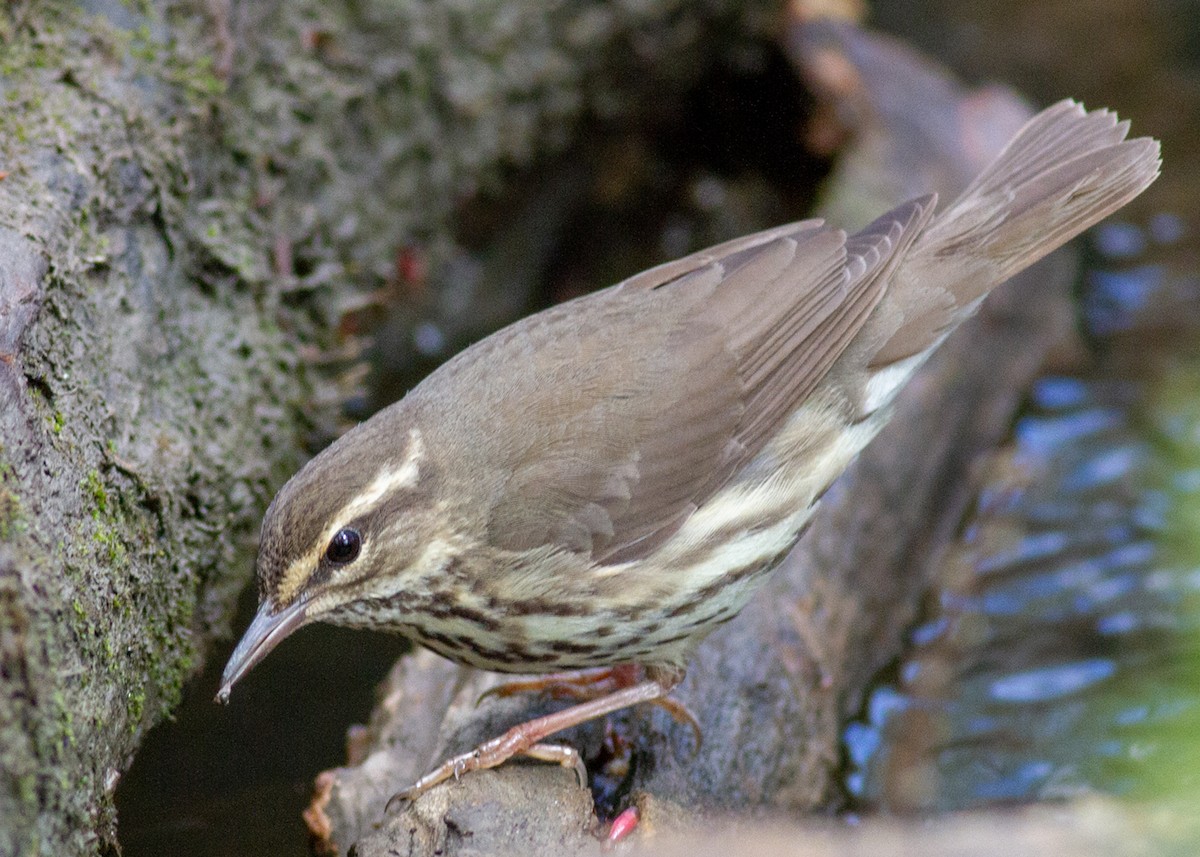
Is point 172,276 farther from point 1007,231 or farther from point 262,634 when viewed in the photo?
point 1007,231

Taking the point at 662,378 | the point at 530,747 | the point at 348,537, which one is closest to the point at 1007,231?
the point at 662,378

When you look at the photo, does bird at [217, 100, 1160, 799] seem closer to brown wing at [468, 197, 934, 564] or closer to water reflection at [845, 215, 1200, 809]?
brown wing at [468, 197, 934, 564]

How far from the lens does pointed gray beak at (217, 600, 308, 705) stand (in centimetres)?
368

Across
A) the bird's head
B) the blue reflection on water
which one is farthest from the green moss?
the blue reflection on water

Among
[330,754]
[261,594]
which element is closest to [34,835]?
[261,594]

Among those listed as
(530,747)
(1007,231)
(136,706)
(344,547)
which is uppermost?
(1007,231)

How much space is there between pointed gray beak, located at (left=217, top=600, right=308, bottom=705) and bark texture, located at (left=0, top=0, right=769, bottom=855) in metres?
0.32

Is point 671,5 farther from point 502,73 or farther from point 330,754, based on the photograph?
point 330,754

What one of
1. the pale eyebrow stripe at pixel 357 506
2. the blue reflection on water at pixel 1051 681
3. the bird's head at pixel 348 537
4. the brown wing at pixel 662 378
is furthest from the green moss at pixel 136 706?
the blue reflection on water at pixel 1051 681

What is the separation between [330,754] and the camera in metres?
4.94

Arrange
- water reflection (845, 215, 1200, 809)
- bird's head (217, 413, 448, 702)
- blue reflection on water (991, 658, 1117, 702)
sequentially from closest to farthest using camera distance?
bird's head (217, 413, 448, 702) → water reflection (845, 215, 1200, 809) → blue reflection on water (991, 658, 1117, 702)

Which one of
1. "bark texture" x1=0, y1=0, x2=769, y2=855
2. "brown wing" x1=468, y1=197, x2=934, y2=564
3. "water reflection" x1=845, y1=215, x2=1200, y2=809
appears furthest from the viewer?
"water reflection" x1=845, y1=215, x2=1200, y2=809

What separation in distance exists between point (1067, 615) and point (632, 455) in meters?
2.92

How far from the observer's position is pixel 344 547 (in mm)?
3711
